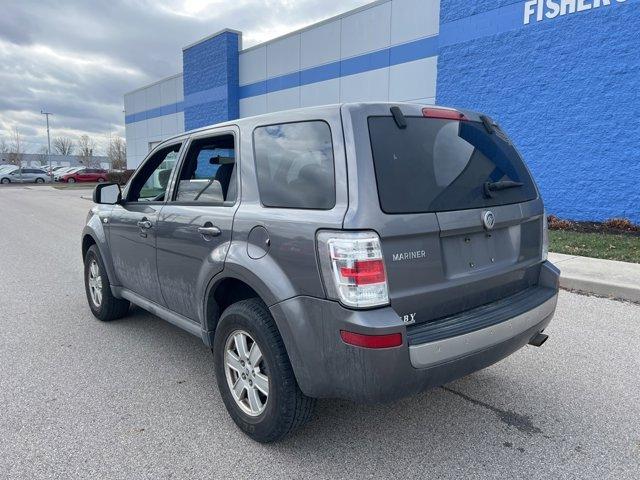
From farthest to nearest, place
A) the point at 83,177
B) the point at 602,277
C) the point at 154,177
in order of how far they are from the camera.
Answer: the point at 83,177
the point at 602,277
the point at 154,177

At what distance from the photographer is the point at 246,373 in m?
2.84

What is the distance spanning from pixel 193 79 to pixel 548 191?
18.6 meters

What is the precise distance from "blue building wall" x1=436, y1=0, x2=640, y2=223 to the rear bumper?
947 cm

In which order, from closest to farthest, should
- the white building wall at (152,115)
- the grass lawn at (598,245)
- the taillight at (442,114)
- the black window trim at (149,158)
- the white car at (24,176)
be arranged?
the taillight at (442,114)
the black window trim at (149,158)
the grass lawn at (598,245)
the white building wall at (152,115)
the white car at (24,176)

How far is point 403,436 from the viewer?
2.86 m

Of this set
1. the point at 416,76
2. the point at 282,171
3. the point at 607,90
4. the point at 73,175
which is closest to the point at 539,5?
the point at 607,90

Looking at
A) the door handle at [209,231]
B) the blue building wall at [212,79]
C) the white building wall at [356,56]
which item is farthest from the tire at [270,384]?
the blue building wall at [212,79]

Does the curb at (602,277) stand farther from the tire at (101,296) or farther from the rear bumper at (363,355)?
the tire at (101,296)

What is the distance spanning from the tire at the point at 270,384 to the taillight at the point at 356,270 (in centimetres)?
52

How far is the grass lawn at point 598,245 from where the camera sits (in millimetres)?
7666

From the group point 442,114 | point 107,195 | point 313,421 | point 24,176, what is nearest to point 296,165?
point 442,114

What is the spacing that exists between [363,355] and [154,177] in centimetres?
286

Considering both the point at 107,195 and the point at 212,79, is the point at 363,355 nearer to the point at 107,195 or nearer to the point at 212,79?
the point at 107,195

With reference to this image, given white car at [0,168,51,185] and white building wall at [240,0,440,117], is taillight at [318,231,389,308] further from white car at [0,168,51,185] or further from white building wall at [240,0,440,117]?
white car at [0,168,51,185]
